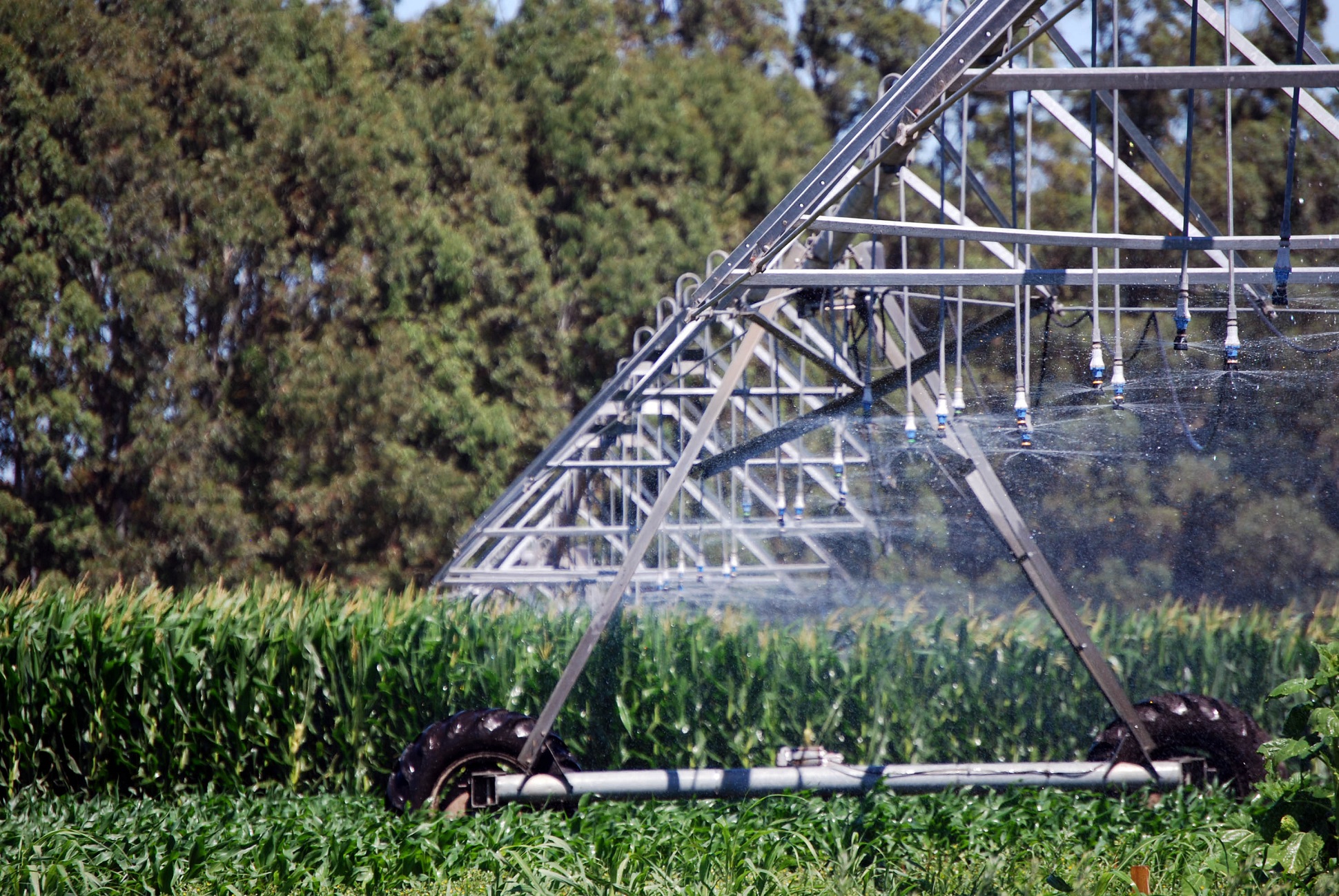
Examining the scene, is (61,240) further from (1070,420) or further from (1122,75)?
(1122,75)

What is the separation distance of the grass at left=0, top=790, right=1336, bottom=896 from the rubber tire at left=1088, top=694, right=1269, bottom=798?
26 centimetres

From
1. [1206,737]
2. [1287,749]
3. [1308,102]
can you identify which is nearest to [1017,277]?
[1308,102]

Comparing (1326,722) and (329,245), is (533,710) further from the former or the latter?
(329,245)

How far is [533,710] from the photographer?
720 cm

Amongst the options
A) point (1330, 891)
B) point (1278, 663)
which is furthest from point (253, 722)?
point (1278, 663)

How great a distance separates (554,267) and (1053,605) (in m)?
13.3

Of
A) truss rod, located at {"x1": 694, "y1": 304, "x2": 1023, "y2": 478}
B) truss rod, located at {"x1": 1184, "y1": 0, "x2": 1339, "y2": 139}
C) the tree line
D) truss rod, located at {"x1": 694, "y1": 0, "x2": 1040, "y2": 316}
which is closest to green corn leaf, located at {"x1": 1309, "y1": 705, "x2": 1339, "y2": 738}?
truss rod, located at {"x1": 694, "y1": 0, "x2": 1040, "y2": 316}

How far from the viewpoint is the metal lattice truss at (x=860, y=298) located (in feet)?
12.5

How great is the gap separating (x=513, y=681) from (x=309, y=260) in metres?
10.1

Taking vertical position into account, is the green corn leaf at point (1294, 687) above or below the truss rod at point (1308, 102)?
below

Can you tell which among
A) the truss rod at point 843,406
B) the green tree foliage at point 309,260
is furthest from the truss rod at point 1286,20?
the green tree foliage at point 309,260

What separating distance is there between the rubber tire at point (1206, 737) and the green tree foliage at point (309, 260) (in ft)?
35.2

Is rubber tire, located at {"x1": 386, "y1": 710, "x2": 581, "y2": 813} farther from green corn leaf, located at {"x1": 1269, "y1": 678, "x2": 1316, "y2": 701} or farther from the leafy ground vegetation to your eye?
green corn leaf, located at {"x1": 1269, "y1": 678, "x2": 1316, "y2": 701}

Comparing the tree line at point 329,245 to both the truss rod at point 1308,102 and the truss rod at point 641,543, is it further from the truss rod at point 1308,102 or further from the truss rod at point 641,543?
the truss rod at point 1308,102
